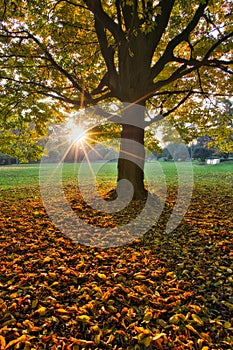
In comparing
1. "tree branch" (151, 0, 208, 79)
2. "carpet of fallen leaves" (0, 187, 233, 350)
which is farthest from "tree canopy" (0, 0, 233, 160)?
"carpet of fallen leaves" (0, 187, 233, 350)

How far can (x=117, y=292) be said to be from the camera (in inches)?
101

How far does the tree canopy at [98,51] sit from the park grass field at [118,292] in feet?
15.0

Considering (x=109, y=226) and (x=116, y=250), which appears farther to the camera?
(x=109, y=226)

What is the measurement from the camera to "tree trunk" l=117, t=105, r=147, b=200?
7047 mm

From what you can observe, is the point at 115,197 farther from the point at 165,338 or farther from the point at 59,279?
the point at 165,338

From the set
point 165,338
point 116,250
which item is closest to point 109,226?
point 116,250

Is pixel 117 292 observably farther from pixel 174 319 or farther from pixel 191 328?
pixel 191 328

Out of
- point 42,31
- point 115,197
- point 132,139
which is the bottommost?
point 115,197

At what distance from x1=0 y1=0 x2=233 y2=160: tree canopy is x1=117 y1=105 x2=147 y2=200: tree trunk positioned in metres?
0.56

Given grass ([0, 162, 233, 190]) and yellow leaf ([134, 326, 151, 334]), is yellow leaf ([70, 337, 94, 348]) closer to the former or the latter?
yellow leaf ([134, 326, 151, 334])

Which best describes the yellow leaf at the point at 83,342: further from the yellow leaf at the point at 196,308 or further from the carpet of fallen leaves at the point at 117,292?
the yellow leaf at the point at 196,308

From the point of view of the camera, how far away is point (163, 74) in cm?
848

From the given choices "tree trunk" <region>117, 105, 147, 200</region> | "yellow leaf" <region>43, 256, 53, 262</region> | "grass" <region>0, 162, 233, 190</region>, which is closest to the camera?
"yellow leaf" <region>43, 256, 53, 262</region>

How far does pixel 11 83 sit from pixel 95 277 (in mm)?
6910
